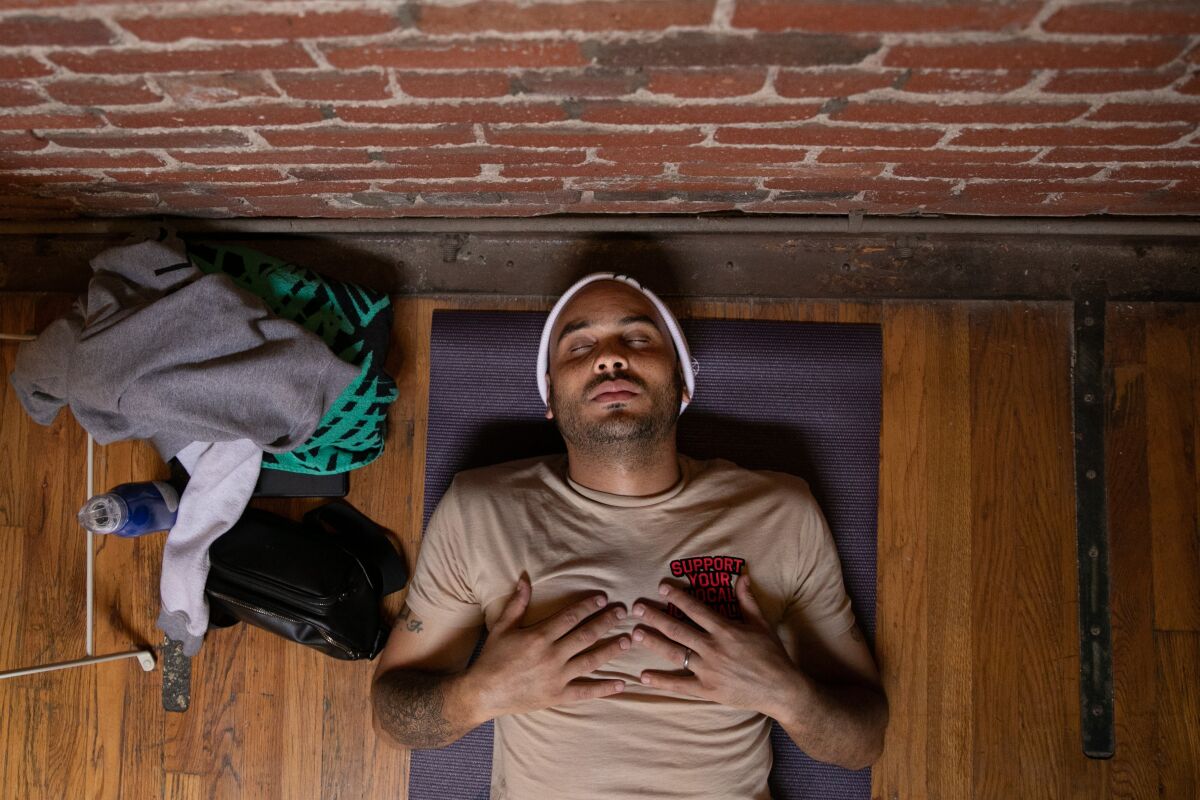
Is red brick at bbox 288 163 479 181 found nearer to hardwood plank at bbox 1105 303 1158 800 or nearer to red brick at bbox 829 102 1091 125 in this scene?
red brick at bbox 829 102 1091 125

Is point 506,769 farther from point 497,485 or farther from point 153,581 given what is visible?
point 153,581

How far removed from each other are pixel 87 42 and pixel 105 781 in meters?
1.83

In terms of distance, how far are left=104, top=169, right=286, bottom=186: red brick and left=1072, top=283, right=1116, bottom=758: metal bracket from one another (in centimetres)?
198

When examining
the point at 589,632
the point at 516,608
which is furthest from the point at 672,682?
the point at 516,608

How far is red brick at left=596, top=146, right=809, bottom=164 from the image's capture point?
1.69 metres

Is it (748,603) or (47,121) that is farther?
(748,603)

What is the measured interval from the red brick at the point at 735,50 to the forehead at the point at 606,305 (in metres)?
0.55

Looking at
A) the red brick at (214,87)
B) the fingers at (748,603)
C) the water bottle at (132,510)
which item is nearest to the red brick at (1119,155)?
the fingers at (748,603)

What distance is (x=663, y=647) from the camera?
1641 millimetres

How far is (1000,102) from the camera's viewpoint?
1493 millimetres

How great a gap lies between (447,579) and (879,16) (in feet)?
4.50

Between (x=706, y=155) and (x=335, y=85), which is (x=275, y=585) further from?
(x=706, y=155)

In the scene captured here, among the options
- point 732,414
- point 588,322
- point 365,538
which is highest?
point 588,322

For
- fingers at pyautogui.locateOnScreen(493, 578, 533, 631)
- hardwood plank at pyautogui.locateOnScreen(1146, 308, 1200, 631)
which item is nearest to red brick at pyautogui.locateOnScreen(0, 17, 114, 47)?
fingers at pyautogui.locateOnScreen(493, 578, 533, 631)
